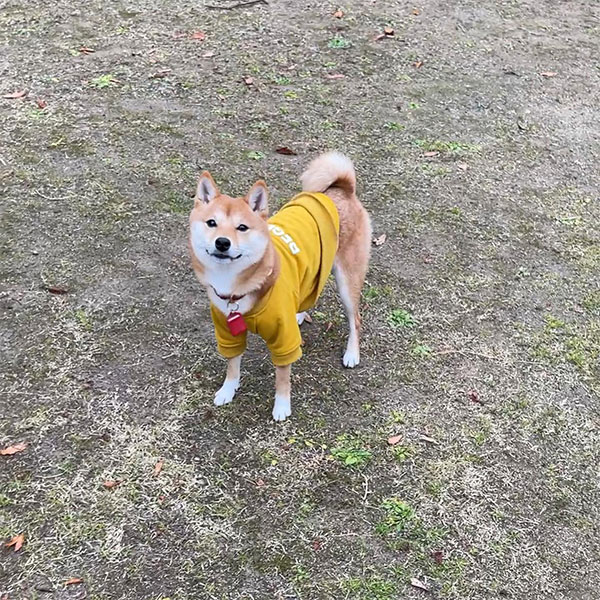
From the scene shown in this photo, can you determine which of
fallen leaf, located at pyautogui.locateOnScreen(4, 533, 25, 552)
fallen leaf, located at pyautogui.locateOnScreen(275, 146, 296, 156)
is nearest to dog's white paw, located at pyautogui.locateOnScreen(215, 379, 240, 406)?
fallen leaf, located at pyautogui.locateOnScreen(4, 533, 25, 552)

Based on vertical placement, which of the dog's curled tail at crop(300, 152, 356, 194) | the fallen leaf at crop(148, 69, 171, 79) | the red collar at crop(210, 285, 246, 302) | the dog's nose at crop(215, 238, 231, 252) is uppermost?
the dog's nose at crop(215, 238, 231, 252)

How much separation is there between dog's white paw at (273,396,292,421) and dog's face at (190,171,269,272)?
77 cm

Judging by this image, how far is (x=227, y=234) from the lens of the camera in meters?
2.86

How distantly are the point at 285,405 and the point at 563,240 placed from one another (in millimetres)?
2460

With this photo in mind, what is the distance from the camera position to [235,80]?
20.3 ft

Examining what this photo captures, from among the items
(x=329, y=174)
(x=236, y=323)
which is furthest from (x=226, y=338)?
(x=329, y=174)

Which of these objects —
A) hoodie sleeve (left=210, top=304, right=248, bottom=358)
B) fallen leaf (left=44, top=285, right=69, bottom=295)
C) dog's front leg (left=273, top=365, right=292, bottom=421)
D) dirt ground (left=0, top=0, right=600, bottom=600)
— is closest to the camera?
dirt ground (left=0, top=0, right=600, bottom=600)

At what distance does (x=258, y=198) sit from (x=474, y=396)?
4.98ft

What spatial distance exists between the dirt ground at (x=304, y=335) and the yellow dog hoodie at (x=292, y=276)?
41 centimetres

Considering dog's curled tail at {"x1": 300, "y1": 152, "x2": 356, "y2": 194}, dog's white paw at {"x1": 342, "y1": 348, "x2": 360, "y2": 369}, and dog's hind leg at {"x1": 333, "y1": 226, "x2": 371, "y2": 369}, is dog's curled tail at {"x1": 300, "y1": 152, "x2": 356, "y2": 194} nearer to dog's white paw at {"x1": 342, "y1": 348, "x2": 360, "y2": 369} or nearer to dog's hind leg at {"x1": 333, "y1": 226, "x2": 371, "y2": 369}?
dog's hind leg at {"x1": 333, "y1": 226, "x2": 371, "y2": 369}

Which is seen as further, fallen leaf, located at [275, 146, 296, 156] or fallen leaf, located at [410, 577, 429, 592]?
fallen leaf, located at [275, 146, 296, 156]

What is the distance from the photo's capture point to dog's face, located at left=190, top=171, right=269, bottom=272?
9.38 feet

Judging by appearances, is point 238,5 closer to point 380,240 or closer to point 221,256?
point 380,240

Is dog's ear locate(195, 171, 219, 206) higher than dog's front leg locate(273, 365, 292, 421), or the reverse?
dog's ear locate(195, 171, 219, 206)
